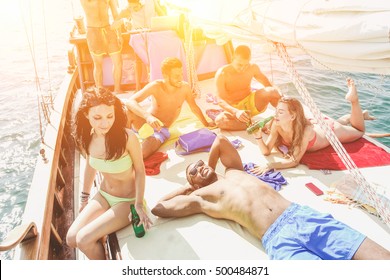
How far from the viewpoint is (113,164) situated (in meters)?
2.69

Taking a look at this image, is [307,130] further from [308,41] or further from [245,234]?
[308,41]

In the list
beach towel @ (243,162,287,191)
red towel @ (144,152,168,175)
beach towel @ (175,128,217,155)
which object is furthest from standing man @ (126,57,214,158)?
beach towel @ (243,162,287,191)

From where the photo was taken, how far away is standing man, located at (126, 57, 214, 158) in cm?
395

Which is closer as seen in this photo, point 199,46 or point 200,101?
point 200,101


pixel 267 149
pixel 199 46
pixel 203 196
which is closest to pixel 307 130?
pixel 267 149

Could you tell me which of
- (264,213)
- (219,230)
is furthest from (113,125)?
(264,213)

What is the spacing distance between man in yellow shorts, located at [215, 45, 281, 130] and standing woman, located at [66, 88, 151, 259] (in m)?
2.01

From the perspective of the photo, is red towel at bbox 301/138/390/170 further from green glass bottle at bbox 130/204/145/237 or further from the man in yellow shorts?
green glass bottle at bbox 130/204/145/237

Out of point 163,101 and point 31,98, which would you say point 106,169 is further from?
point 31,98

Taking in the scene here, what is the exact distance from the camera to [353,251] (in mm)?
2098

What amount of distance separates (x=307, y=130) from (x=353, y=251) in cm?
168

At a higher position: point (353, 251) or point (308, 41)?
point (308, 41)

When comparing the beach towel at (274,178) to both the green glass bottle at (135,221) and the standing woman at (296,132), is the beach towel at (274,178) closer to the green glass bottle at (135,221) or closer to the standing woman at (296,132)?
the standing woman at (296,132)

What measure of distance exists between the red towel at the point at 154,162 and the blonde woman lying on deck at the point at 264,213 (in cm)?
70
